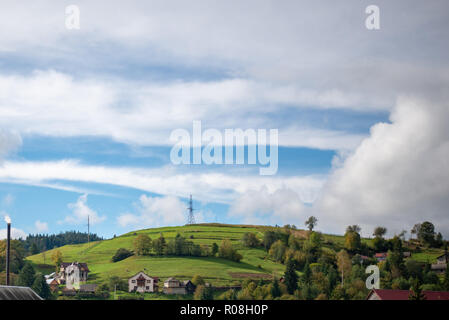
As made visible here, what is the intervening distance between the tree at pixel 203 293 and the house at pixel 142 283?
13058 mm

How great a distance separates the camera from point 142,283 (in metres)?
190

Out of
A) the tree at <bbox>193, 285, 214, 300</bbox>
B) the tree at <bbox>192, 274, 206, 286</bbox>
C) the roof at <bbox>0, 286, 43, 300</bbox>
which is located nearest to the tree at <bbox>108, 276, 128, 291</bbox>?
the tree at <bbox>192, 274, 206, 286</bbox>

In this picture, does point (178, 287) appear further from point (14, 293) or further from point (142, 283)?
point (14, 293)

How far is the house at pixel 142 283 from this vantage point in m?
186

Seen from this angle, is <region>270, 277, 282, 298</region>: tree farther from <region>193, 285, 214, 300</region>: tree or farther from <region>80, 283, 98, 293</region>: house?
<region>80, 283, 98, 293</region>: house

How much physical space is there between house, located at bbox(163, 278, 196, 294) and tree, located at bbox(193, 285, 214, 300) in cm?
343

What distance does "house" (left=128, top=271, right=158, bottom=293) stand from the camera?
186375 mm

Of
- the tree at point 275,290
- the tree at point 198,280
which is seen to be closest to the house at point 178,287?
the tree at point 198,280

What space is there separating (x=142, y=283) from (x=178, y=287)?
11618 millimetres
